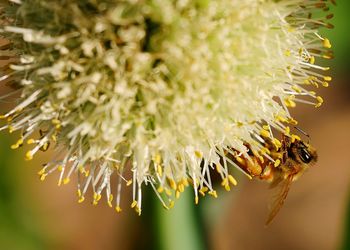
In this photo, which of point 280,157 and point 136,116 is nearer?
point 136,116

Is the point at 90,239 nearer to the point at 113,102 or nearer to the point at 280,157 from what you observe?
the point at 280,157

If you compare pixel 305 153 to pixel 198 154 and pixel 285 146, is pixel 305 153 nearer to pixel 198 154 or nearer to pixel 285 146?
pixel 285 146

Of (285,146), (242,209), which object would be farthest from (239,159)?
(242,209)

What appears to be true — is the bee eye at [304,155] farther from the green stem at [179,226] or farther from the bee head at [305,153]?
the green stem at [179,226]

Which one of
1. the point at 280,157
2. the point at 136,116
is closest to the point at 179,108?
the point at 136,116

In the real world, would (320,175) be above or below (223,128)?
below

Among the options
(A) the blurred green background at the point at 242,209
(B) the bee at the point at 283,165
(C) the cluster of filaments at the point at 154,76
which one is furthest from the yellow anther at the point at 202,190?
(A) the blurred green background at the point at 242,209

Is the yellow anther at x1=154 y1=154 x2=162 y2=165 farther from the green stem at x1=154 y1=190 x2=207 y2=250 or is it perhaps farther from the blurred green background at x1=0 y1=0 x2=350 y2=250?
the blurred green background at x1=0 y1=0 x2=350 y2=250
